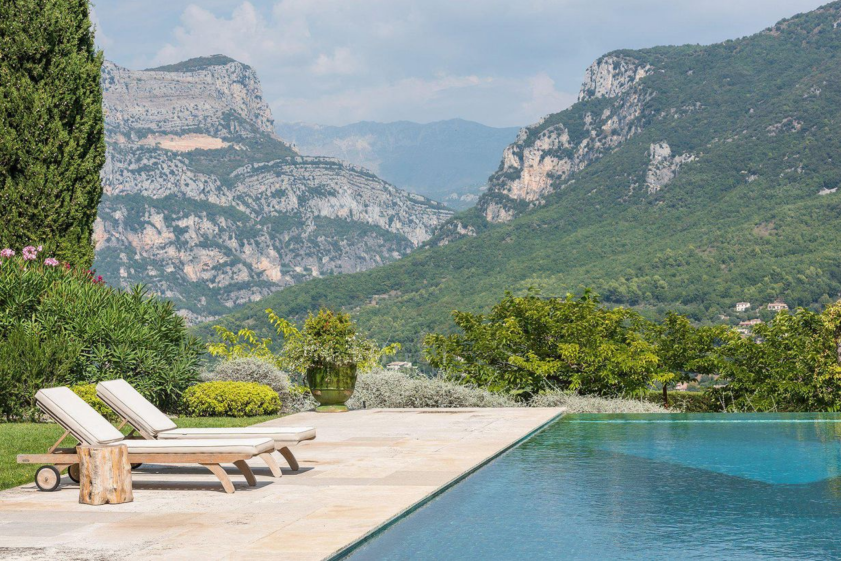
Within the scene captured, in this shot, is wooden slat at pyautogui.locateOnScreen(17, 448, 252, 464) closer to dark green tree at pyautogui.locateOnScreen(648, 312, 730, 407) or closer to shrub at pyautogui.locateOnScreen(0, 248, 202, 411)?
shrub at pyautogui.locateOnScreen(0, 248, 202, 411)

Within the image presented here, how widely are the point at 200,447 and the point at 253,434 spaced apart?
0.78 m

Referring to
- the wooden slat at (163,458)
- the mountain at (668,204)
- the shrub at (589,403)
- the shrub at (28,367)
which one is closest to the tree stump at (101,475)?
the wooden slat at (163,458)

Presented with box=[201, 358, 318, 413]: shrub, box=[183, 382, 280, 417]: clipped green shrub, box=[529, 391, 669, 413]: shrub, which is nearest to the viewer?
box=[183, 382, 280, 417]: clipped green shrub

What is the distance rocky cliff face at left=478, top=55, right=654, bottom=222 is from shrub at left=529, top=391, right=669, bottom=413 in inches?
4640

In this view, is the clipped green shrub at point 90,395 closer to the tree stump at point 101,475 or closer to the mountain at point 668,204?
the tree stump at point 101,475

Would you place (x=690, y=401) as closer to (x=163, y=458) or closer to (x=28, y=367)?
(x=28, y=367)

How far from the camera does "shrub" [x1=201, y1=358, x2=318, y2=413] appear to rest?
13500mm

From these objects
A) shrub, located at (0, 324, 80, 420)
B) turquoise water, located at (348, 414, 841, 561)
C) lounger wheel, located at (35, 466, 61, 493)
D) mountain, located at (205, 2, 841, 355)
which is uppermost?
mountain, located at (205, 2, 841, 355)

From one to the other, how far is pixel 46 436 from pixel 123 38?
84.6 metres

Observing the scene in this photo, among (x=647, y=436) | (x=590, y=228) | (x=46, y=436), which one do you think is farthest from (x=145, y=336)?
(x=590, y=228)

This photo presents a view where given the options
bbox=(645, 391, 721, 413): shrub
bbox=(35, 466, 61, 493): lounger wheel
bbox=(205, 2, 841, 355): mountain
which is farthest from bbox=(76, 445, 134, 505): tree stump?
bbox=(205, 2, 841, 355): mountain

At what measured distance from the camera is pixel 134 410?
6887 millimetres

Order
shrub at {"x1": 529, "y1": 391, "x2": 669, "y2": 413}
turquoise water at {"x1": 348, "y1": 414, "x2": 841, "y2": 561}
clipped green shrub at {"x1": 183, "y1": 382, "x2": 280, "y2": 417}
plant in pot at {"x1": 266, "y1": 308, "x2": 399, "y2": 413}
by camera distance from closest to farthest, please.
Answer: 1. turquoise water at {"x1": 348, "y1": 414, "x2": 841, "y2": 561}
2. clipped green shrub at {"x1": 183, "y1": 382, "x2": 280, "y2": 417}
3. plant in pot at {"x1": 266, "y1": 308, "x2": 399, "y2": 413}
4. shrub at {"x1": 529, "y1": 391, "x2": 669, "y2": 413}

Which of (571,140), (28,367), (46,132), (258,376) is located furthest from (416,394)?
(571,140)
